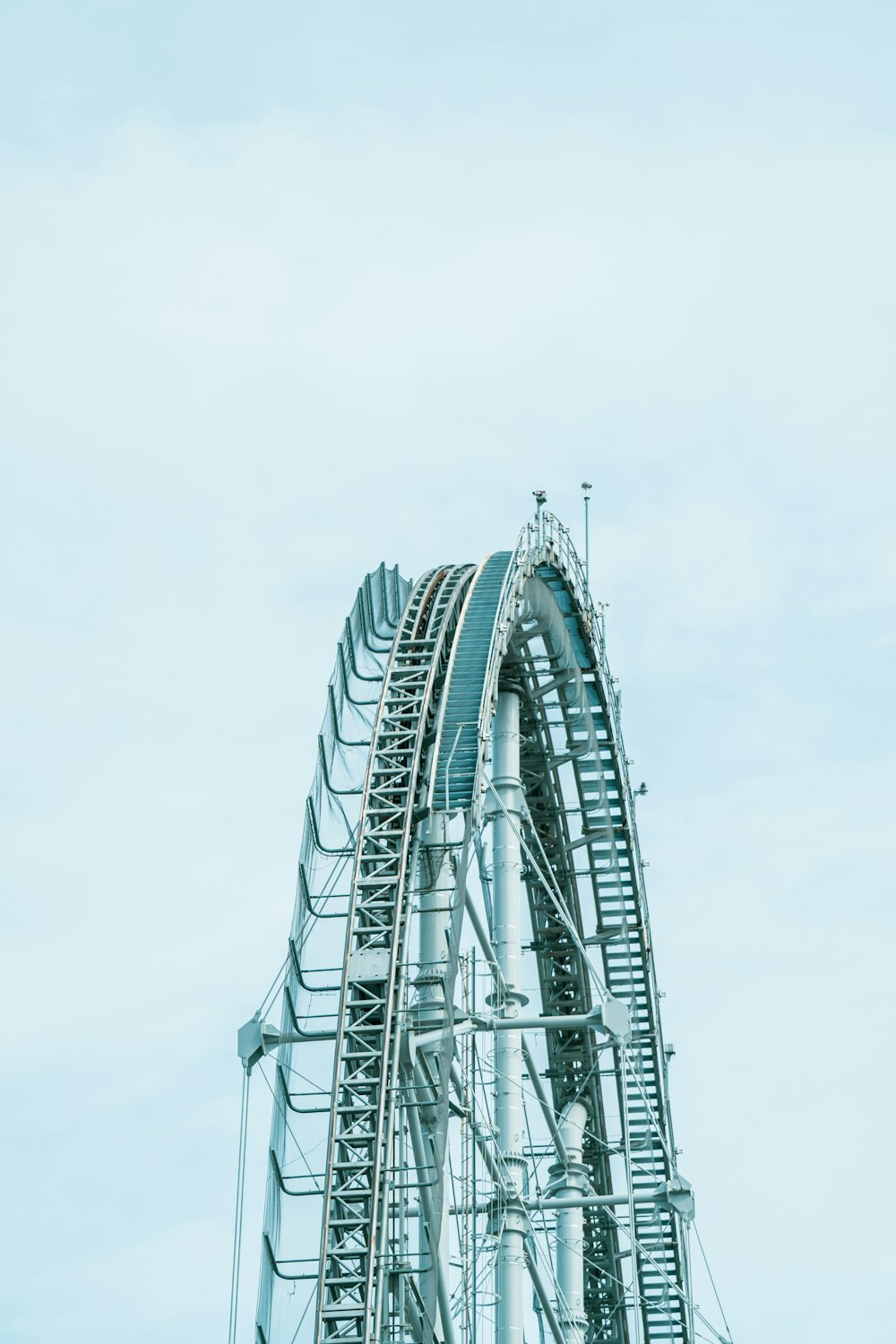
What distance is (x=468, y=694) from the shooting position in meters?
37.0

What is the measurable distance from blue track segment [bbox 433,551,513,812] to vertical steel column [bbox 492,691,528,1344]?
3.26 meters

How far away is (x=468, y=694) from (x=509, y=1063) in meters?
7.02

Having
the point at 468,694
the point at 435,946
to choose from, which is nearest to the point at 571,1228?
the point at 435,946

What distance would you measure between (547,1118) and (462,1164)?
27.2 ft

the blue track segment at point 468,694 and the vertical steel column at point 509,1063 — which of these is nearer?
the blue track segment at point 468,694

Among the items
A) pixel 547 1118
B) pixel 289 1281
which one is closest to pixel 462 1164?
pixel 289 1281

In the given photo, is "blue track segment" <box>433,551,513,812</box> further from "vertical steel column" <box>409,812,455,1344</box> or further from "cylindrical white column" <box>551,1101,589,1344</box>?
"cylindrical white column" <box>551,1101,589,1344</box>

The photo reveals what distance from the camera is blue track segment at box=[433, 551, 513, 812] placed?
35562mm

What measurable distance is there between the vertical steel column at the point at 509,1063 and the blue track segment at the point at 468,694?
10.7ft

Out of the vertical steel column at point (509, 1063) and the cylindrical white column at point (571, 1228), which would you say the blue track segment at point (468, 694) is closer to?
the vertical steel column at point (509, 1063)

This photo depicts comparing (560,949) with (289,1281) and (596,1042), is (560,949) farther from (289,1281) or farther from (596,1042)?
(289,1281)

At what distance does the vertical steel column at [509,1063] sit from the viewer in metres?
38.2

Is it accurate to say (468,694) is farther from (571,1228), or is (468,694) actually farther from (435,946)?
(571,1228)

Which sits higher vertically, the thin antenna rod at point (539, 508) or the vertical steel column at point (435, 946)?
the thin antenna rod at point (539, 508)
